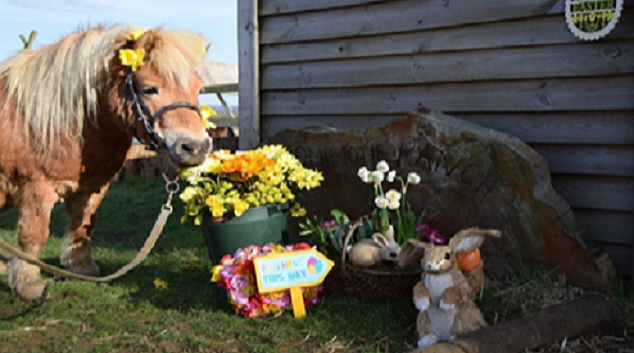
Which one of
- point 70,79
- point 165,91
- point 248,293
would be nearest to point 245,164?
point 165,91

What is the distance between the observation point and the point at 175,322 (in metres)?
3.69

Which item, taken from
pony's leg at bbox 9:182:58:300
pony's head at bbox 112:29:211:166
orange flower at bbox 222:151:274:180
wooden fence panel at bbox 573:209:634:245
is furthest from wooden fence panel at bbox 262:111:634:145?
pony's leg at bbox 9:182:58:300

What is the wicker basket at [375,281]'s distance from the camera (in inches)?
149

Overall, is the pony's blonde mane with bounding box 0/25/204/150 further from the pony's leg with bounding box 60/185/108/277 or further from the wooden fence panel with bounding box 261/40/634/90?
the wooden fence panel with bounding box 261/40/634/90

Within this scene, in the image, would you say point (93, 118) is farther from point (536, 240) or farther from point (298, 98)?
point (536, 240)

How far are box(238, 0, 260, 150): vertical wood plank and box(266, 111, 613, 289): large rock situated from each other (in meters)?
1.19

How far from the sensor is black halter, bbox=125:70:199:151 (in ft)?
11.9

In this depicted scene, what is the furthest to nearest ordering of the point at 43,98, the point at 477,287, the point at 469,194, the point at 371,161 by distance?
the point at 371,161 → the point at 469,194 → the point at 43,98 → the point at 477,287

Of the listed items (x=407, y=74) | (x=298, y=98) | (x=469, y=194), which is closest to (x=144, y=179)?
(x=298, y=98)

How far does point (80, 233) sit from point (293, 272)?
1.78 meters

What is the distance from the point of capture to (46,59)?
3.98 m

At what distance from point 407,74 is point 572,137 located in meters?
1.35

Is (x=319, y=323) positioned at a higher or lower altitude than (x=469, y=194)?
lower

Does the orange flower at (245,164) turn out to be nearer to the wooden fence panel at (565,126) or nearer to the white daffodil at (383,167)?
the white daffodil at (383,167)
